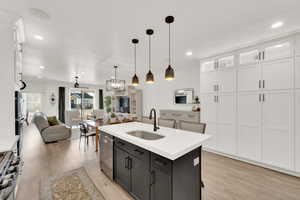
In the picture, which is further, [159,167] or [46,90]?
[46,90]

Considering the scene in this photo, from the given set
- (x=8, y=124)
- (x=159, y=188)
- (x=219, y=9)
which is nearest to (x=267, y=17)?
Result: (x=219, y=9)

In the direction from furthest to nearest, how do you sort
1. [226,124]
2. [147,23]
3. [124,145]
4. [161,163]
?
[226,124] < [147,23] < [124,145] < [161,163]

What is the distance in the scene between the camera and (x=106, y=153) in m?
2.38

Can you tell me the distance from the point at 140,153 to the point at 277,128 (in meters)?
2.91

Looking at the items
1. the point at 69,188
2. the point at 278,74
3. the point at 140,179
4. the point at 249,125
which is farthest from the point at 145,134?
the point at 278,74

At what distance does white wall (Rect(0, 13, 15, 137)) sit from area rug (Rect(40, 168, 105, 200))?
1.13 metres

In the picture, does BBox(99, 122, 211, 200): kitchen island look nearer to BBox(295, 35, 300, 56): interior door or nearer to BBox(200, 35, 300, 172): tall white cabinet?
BBox(200, 35, 300, 172): tall white cabinet

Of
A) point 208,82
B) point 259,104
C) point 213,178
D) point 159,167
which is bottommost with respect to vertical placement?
point 213,178

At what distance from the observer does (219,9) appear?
1.73m

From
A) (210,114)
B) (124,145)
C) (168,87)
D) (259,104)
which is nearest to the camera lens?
(124,145)

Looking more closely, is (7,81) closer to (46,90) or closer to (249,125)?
(249,125)

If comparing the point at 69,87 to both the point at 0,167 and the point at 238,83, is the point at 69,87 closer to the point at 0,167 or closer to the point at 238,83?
the point at 0,167

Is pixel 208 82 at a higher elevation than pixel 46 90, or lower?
lower

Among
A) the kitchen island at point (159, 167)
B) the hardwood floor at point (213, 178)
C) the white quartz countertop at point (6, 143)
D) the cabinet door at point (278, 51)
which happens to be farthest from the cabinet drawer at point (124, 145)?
the cabinet door at point (278, 51)
